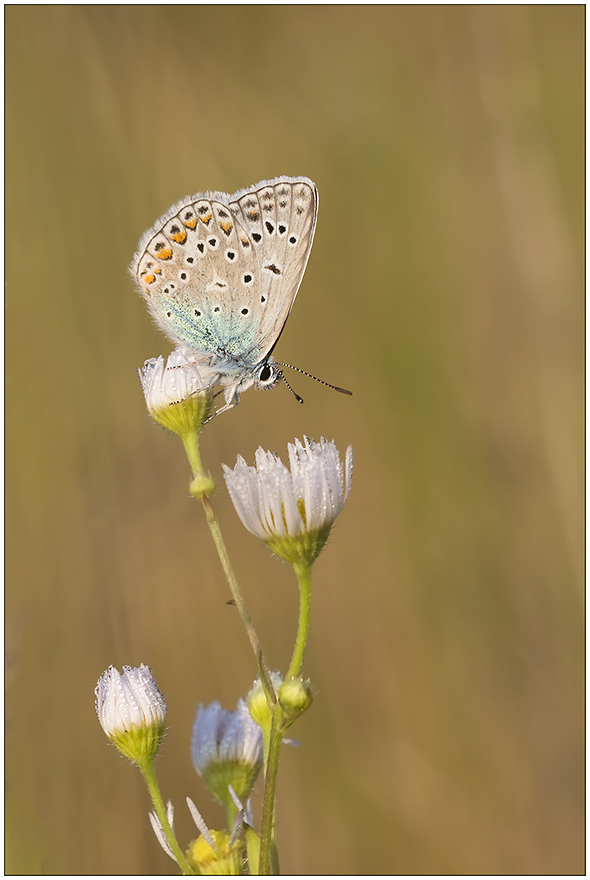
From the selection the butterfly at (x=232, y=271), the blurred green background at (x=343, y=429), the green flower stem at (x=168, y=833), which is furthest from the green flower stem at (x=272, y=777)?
the blurred green background at (x=343, y=429)

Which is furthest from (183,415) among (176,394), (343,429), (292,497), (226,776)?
(343,429)

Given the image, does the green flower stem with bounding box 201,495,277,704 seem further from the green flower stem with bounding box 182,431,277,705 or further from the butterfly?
the butterfly

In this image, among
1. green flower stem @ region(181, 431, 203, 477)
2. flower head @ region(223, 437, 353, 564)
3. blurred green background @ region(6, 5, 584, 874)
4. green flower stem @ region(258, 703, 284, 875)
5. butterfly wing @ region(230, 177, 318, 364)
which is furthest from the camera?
blurred green background @ region(6, 5, 584, 874)

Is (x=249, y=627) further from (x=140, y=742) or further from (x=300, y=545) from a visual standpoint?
(x=140, y=742)

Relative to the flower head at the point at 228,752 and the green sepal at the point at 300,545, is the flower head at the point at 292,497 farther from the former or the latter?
the flower head at the point at 228,752

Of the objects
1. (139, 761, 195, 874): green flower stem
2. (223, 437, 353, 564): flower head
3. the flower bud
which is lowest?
(139, 761, 195, 874): green flower stem

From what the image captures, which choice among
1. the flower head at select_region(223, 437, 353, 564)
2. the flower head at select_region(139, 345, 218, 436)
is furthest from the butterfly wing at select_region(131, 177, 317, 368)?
the flower head at select_region(223, 437, 353, 564)

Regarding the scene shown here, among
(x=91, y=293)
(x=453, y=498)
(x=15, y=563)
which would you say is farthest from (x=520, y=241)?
(x=15, y=563)
